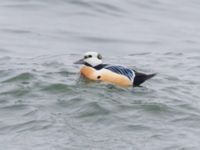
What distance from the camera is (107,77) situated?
13.0 meters

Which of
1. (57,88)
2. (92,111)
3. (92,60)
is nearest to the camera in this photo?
(92,111)

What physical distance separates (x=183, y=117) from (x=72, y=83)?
2569mm

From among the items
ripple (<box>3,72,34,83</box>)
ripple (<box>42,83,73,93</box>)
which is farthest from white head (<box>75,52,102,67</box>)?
ripple (<box>3,72,34,83</box>)

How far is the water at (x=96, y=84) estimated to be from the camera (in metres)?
10.4

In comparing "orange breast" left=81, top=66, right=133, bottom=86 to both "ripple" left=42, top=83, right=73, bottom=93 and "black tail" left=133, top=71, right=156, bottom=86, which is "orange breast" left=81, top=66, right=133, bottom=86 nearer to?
"black tail" left=133, top=71, right=156, bottom=86

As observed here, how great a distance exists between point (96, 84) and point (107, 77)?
0.76 ft

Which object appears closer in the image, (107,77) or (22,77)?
(107,77)

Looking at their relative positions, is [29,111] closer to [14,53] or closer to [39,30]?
[14,53]

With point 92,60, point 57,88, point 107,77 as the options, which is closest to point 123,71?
point 107,77

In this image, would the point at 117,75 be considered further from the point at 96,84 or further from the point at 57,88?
the point at 57,88

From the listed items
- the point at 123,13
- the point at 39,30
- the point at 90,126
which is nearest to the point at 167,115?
the point at 90,126

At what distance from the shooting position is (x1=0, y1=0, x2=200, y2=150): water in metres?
10.4

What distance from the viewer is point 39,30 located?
18266 millimetres

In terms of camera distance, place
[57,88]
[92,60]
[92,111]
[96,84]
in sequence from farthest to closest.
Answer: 1. [92,60]
2. [96,84]
3. [57,88]
4. [92,111]
